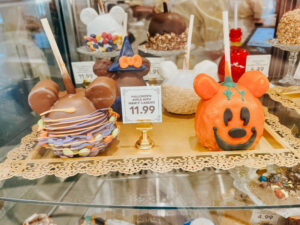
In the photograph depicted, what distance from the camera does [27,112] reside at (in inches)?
46.6

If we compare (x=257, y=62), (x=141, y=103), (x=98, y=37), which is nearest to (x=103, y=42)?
(x=98, y=37)

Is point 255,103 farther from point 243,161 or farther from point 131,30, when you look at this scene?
point 131,30

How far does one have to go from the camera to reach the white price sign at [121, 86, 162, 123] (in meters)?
0.86

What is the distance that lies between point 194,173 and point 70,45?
1009 mm

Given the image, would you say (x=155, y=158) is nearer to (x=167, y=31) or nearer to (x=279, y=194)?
(x=279, y=194)

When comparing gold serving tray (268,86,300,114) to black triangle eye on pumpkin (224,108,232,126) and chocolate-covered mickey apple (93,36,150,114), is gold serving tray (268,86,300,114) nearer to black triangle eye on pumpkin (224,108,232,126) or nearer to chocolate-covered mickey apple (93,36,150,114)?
A: black triangle eye on pumpkin (224,108,232,126)

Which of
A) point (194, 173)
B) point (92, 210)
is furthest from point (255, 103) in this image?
point (92, 210)

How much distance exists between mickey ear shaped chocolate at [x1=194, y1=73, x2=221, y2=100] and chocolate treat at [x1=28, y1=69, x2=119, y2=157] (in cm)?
25

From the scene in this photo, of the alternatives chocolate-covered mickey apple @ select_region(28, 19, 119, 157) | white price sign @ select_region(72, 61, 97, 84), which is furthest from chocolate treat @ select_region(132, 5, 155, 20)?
chocolate-covered mickey apple @ select_region(28, 19, 119, 157)

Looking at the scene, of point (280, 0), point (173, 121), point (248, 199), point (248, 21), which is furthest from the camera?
point (248, 21)

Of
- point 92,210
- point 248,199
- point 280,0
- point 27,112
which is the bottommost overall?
point 92,210

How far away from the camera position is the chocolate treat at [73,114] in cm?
80

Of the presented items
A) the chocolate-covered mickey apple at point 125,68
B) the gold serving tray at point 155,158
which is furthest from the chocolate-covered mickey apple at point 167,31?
the gold serving tray at point 155,158

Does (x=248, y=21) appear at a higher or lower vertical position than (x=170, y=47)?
higher
